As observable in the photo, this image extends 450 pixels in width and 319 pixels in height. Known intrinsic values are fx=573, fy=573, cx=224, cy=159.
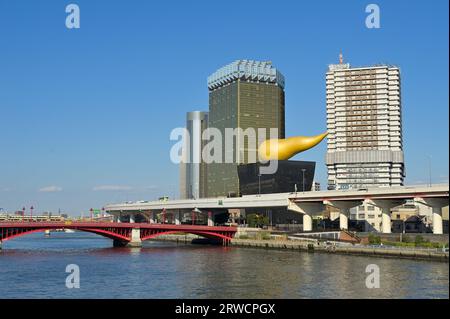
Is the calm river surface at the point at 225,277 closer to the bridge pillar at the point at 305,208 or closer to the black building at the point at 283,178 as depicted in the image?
the bridge pillar at the point at 305,208

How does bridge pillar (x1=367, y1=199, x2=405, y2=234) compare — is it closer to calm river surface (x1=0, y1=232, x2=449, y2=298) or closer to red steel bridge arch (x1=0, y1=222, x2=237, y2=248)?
calm river surface (x1=0, y1=232, x2=449, y2=298)

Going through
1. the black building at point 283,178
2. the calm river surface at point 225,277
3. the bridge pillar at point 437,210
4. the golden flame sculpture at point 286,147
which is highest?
the golden flame sculpture at point 286,147

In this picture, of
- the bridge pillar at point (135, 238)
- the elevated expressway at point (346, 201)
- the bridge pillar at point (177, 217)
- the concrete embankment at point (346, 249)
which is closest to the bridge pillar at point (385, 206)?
the elevated expressway at point (346, 201)

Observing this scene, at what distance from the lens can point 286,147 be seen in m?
172

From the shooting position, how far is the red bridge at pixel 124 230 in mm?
110188

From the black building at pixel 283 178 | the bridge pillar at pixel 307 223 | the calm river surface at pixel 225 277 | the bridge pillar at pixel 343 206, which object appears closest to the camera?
the calm river surface at pixel 225 277

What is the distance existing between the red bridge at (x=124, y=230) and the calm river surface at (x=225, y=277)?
69.0ft

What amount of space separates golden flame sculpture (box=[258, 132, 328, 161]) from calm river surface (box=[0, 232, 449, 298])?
82206mm

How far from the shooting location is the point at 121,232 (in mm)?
122875

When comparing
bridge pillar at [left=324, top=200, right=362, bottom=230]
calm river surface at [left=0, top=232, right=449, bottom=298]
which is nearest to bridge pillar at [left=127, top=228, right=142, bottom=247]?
calm river surface at [left=0, top=232, right=449, bottom=298]

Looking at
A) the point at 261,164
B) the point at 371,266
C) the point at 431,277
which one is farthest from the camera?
the point at 261,164
